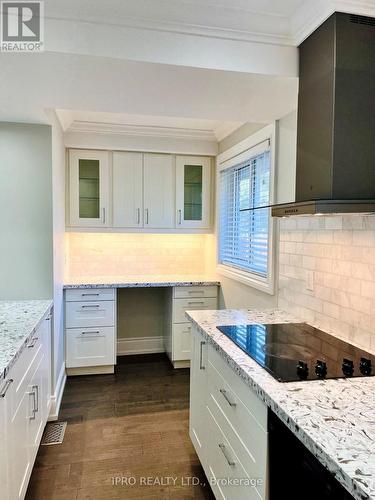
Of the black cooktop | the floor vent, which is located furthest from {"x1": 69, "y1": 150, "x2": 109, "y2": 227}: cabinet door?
the black cooktop

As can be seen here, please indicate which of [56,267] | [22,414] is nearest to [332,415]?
[22,414]

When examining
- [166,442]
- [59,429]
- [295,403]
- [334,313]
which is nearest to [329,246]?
[334,313]

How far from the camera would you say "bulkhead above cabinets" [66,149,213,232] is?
3.60 metres

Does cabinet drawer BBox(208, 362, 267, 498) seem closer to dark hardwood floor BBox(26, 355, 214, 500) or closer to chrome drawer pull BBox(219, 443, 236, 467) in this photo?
chrome drawer pull BBox(219, 443, 236, 467)

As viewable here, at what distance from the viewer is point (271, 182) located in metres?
2.56

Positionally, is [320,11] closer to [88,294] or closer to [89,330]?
[88,294]

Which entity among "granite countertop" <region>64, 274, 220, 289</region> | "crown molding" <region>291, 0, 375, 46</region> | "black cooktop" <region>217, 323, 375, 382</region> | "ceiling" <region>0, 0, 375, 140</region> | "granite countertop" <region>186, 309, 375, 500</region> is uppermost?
"crown molding" <region>291, 0, 375, 46</region>

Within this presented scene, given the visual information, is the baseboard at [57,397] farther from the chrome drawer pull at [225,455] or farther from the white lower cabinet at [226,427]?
the chrome drawer pull at [225,455]

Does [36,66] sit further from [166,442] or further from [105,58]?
[166,442]

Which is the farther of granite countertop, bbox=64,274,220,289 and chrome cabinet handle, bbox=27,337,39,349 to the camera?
granite countertop, bbox=64,274,220,289

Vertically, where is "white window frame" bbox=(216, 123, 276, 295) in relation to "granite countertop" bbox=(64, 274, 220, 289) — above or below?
above

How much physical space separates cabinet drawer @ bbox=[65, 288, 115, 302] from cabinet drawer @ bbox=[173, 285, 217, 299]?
0.67 metres

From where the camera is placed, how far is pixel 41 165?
8.59 feet

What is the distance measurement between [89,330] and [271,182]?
7.34ft
